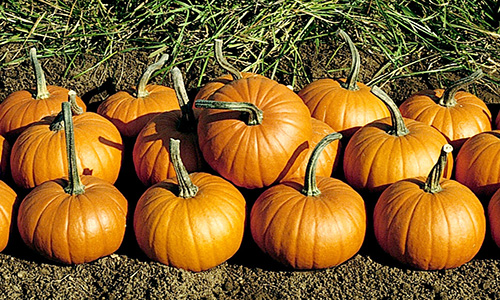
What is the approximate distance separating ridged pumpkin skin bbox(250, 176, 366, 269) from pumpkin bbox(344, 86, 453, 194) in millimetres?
312

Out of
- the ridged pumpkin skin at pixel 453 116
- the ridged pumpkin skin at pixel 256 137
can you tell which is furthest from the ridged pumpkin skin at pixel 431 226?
the ridged pumpkin skin at pixel 453 116

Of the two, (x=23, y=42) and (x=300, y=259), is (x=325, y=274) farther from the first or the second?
(x=23, y=42)

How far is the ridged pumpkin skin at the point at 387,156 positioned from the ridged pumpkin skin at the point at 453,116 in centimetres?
29

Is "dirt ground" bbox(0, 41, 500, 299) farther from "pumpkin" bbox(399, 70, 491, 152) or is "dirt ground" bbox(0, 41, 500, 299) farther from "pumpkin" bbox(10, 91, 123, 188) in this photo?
"pumpkin" bbox(399, 70, 491, 152)

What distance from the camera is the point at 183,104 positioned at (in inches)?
156

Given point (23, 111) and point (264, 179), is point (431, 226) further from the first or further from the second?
point (23, 111)

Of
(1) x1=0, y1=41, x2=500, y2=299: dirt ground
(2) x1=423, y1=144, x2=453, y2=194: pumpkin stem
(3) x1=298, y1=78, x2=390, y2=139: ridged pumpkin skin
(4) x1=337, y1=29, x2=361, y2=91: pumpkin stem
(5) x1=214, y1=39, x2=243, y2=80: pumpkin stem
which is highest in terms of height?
(5) x1=214, y1=39, x2=243, y2=80: pumpkin stem

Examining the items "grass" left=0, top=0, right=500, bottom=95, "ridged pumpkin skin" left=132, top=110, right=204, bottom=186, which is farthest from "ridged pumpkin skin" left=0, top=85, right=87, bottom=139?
"ridged pumpkin skin" left=132, top=110, right=204, bottom=186

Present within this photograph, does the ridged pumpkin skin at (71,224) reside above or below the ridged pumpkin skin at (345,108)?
below

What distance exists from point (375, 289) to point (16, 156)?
90.4 inches

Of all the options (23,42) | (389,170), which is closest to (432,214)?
(389,170)

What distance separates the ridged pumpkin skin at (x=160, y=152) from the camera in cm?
395

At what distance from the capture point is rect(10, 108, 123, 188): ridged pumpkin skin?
13.1 feet

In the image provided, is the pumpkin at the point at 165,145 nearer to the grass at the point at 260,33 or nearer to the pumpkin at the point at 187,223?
the pumpkin at the point at 187,223
